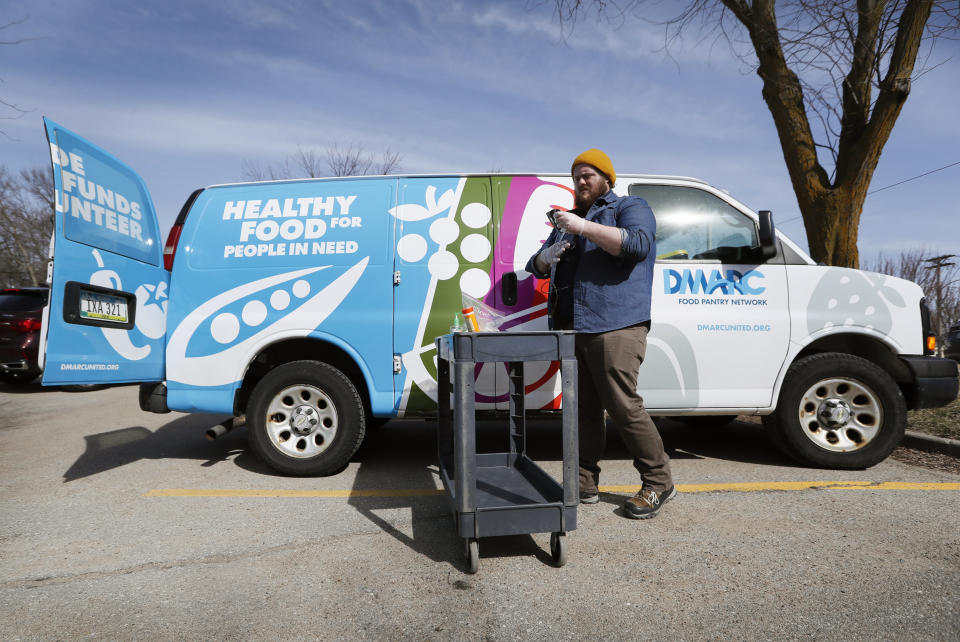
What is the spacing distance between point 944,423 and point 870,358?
169 centimetres

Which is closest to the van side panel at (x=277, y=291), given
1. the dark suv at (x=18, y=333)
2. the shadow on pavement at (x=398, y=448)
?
the shadow on pavement at (x=398, y=448)

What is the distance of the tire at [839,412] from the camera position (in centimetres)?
393

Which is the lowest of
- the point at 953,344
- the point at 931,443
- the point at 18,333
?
the point at 931,443

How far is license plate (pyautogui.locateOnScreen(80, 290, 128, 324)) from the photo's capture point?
3.35 metres

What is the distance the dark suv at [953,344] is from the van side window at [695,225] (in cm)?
1436

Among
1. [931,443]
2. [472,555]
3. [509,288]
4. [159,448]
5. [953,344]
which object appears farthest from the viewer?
[953,344]

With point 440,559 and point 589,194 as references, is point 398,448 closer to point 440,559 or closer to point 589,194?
point 440,559

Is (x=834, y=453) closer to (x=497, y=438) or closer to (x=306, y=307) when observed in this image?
(x=497, y=438)

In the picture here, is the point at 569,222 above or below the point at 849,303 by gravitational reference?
above

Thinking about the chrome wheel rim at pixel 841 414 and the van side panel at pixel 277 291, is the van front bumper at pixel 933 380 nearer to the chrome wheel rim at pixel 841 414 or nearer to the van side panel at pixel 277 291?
the chrome wheel rim at pixel 841 414

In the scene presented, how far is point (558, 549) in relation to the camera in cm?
254

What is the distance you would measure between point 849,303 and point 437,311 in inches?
117

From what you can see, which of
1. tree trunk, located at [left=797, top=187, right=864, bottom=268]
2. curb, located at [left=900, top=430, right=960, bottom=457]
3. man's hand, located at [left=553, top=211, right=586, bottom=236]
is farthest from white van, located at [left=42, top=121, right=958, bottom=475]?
tree trunk, located at [left=797, top=187, right=864, bottom=268]

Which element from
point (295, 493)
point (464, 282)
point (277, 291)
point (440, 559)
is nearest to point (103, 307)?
point (277, 291)
